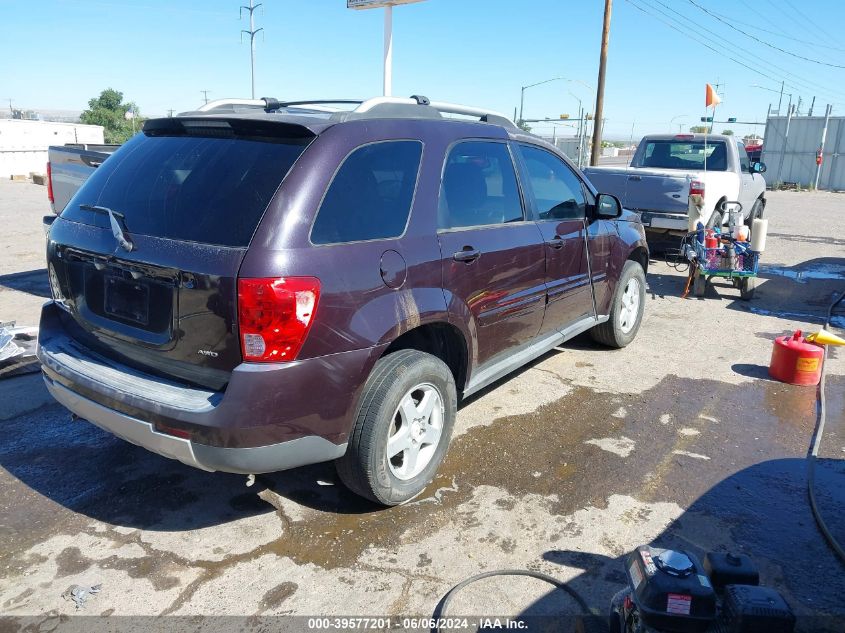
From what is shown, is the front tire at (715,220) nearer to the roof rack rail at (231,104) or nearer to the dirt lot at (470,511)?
the dirt lot at (470,511)

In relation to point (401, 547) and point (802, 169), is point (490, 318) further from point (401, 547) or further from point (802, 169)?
point (802, 169)

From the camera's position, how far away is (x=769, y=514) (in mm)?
3387

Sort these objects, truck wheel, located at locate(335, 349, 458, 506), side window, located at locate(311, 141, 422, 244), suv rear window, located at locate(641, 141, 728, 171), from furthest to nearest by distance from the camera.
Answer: suv rear window, located at locate(641, 141, 728, 171), truck wheel, located at locate(335, 349, 458, 506), side window, located at locate(311, 141, 422, 244)

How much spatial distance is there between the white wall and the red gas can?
95.6ft

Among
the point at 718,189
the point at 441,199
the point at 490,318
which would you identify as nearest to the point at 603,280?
the point at 490,318

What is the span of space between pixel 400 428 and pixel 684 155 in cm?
955

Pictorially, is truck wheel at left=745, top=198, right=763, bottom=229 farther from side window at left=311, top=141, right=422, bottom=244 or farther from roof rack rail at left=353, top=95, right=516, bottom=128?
side window at left=311, top=141, right=422, bottom=244

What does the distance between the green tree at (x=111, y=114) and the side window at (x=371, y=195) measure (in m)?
66.3

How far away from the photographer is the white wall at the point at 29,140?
1265 inches

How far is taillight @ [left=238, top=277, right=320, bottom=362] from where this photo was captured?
262 cm

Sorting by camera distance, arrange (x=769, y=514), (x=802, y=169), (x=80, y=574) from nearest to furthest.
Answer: (x=80, y=574) < (x=769, y=514) < (x=802, y=169)

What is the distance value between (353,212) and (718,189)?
807 centimetres

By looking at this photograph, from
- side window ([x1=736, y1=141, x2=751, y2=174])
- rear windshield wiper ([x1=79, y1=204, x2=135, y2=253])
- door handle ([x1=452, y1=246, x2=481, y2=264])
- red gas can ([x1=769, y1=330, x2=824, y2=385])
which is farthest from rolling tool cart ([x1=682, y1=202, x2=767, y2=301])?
rear windshield wiper ([x1=79, y1=204, x2=135, y2=253])

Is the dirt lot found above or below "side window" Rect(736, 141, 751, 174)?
below
